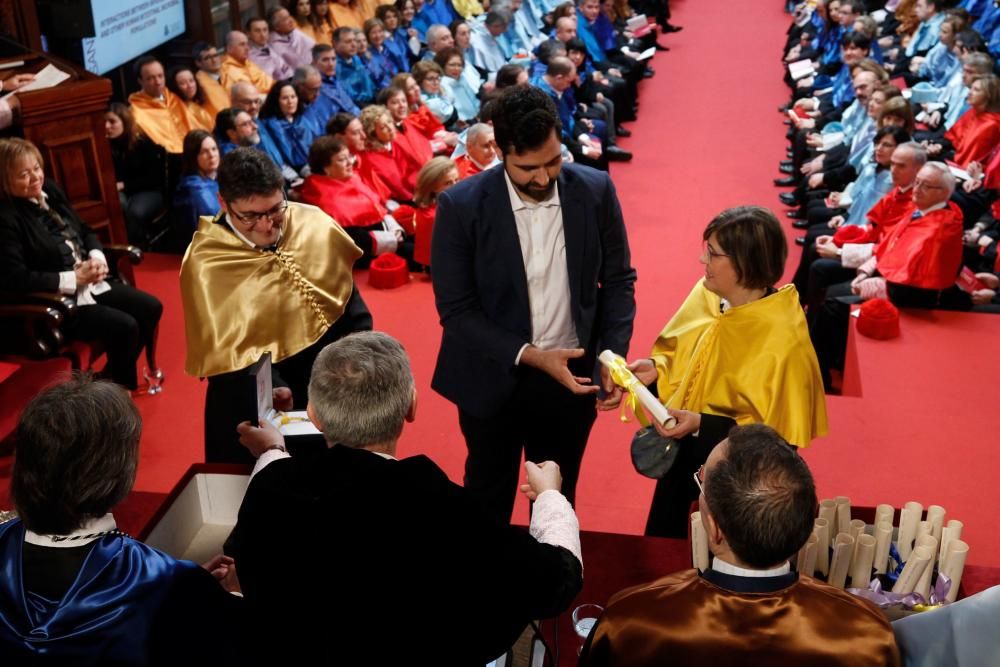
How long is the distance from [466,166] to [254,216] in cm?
357

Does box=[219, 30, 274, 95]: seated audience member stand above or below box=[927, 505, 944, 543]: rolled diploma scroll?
below

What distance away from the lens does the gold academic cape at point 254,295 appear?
3.03m

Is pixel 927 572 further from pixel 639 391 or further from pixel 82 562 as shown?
pixel 82 562

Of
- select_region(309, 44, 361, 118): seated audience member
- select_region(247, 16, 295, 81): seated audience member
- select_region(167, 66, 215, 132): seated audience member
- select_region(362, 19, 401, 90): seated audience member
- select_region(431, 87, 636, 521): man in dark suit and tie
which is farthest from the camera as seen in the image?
select_region(362, 19, 401, 90): seated audience member

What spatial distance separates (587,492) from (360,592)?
243 centimetres

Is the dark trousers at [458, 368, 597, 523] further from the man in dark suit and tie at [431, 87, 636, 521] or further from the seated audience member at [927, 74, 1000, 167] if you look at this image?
the seated audience member at [927, 74, 1000, 167]

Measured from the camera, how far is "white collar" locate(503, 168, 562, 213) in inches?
113

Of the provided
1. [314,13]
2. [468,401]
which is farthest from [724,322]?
[314,13]

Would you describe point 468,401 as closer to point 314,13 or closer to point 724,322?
point 724,322

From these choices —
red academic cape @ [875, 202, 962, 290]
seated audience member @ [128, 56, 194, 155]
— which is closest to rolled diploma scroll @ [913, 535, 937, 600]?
red academic cape @ [875, 202, 962, 290]

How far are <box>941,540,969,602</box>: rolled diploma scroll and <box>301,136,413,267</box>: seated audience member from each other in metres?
4.30

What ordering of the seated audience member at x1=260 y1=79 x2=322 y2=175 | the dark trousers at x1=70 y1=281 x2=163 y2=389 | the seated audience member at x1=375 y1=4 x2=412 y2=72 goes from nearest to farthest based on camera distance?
the dark trousers at x1=70 y1=281 x2=163 y2=389 < the seated audience member at x1=260 y1=79 x2=322 y2=175 < the seated audience member at x1=375 y1=4 x2=412 y2=72

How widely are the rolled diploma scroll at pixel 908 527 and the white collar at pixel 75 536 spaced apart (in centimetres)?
173

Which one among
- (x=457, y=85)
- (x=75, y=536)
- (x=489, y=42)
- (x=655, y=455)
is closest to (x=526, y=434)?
(x=655, y=455)
